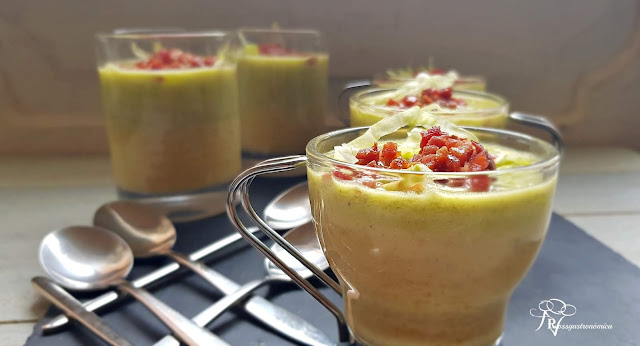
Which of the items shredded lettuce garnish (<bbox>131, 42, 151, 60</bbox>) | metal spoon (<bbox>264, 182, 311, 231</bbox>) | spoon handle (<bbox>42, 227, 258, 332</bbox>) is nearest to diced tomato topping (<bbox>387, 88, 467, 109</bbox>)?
metal spoon (<bbox>264, 182, 311, 231</bbox>)

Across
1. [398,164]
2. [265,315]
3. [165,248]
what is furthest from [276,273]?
[398,164]

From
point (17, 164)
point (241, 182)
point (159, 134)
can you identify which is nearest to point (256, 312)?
point (241, 182)

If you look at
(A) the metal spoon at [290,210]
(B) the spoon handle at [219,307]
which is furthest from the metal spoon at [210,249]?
(B) the spoon handle at [219,307]

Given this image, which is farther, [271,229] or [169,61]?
[169,61]

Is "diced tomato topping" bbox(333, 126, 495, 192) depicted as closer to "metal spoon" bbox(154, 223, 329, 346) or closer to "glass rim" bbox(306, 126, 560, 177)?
"glass rim" bbox(306, 126, 560, 177)

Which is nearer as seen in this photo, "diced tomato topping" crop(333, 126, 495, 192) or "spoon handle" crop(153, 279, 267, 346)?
"diced tomato topping" crop(333, 126, 495, 192)

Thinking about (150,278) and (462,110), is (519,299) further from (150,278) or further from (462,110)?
(150,278)

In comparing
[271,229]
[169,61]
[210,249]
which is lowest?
[210,249]

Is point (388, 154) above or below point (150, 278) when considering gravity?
above
